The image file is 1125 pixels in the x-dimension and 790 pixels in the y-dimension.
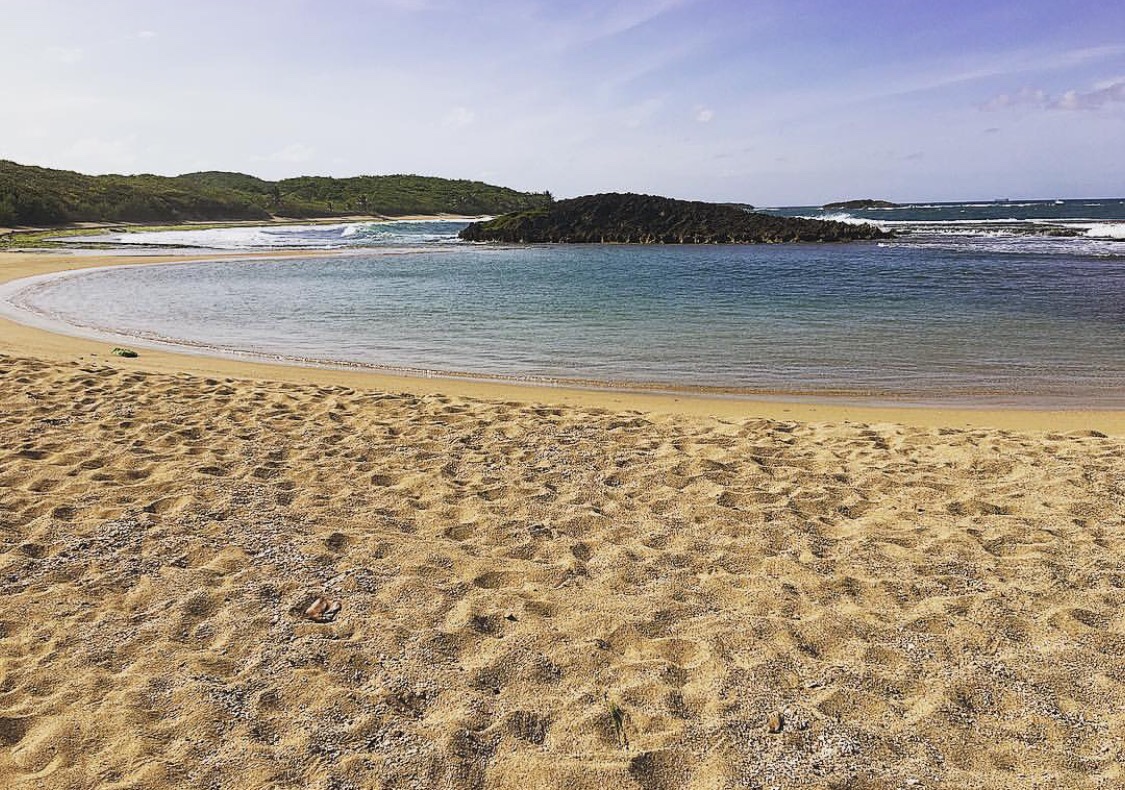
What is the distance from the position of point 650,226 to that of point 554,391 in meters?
45.4

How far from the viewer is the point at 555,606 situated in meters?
4.18

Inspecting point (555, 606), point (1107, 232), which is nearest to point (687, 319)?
point (555, 606)

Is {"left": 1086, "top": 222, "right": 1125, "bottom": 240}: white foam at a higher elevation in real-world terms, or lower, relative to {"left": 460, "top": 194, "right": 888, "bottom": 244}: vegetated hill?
lower

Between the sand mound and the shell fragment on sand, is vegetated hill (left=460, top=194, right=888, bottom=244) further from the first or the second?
the shell fragment on sand

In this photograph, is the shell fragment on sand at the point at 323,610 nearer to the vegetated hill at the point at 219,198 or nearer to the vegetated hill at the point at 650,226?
the vegetated hill at the point at 650,226

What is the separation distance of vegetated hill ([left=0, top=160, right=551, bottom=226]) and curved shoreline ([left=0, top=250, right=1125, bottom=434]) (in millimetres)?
53798

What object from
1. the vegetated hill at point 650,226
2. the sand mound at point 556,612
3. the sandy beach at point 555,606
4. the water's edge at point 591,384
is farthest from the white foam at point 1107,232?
the sand mound at point 556,612

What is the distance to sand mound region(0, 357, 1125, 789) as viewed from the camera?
301 centimetres

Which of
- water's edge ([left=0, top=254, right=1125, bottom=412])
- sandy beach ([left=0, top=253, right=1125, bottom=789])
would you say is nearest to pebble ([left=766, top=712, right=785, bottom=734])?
sandy beach ([left=0, top=253, right=1125, bottom=789])

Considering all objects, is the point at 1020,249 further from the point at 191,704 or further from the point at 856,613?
the point at 191,704

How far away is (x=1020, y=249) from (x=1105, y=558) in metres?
36.2

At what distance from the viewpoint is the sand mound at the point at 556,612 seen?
118 inches

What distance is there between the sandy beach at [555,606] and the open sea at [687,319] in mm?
3740

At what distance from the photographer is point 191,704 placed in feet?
10.7
